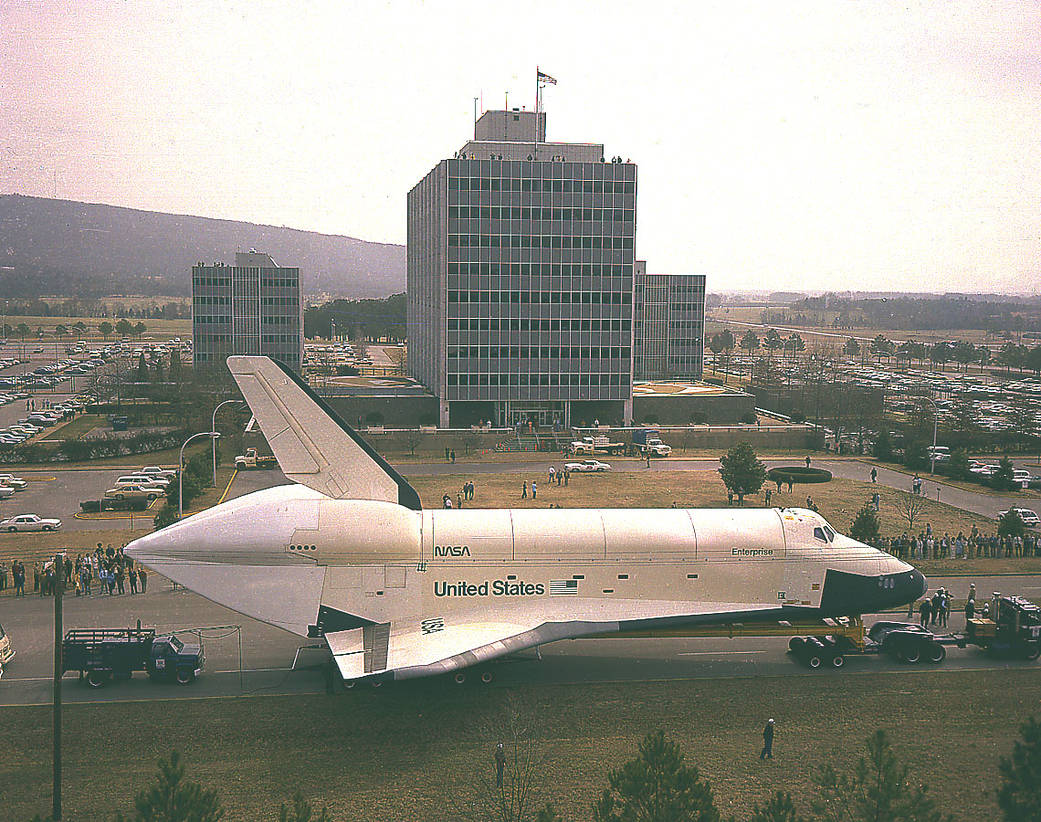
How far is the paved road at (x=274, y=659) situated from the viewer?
28.8 meters

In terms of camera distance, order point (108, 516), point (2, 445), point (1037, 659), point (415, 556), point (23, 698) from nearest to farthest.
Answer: point (23, 698)
point (415, 556)
point (1037, 659)
point (108, 516)
point (2, 445)

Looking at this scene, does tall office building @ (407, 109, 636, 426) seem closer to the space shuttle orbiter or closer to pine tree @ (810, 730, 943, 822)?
the space shuttle orbiter

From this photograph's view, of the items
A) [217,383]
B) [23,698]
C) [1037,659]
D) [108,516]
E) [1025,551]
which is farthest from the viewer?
[217,383]

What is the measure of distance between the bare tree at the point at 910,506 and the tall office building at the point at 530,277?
3814cm

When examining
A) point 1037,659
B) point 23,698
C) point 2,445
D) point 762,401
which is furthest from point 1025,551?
point 2,445

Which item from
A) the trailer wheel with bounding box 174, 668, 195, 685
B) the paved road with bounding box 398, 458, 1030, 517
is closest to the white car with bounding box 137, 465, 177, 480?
the paved road with bounding box 398, 458, 1030, 517

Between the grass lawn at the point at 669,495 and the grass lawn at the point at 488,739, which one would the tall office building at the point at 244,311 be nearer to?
the grass lawn at the point at 669,495

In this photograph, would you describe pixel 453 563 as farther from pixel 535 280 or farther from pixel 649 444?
pixel 535 280

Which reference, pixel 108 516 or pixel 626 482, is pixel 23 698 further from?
pixel 626 482

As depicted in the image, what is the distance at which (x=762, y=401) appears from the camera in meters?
118

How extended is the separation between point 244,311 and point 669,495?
8012cm

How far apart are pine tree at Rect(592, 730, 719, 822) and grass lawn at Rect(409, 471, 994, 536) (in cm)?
3833

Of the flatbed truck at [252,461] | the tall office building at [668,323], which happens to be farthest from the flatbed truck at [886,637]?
the tall office building at [668,323]

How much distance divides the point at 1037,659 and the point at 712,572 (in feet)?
42.3
